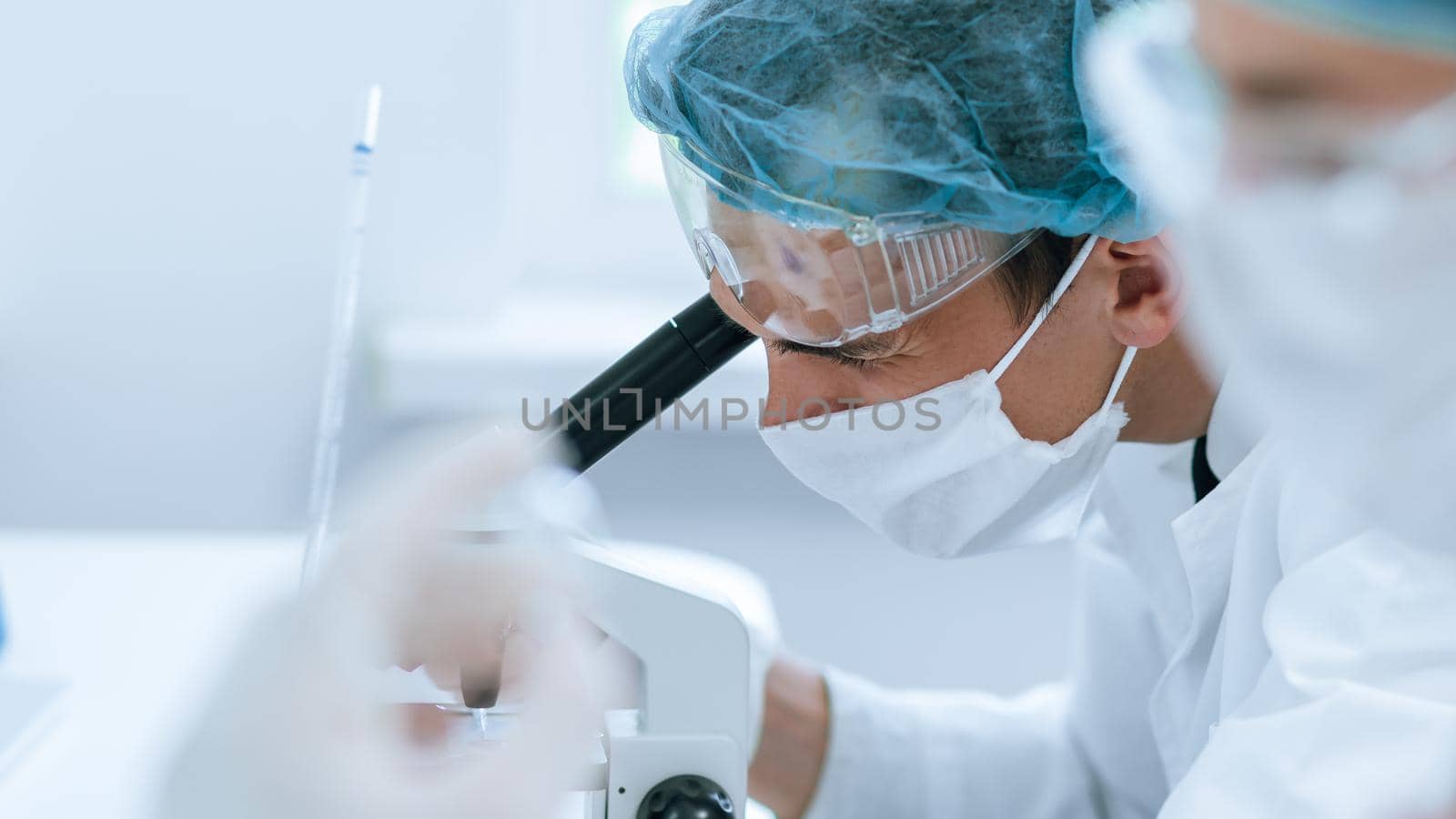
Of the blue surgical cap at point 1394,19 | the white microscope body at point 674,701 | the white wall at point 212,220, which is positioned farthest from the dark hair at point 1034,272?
the white wall at point 212,220

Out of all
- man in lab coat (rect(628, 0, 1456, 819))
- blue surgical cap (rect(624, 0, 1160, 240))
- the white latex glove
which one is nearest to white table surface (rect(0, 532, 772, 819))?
the white latex glove

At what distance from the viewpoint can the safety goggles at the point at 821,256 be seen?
2.75 ft

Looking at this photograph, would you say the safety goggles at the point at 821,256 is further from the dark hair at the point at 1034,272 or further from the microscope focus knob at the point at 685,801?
the microscope focus knob at the point at 685,801

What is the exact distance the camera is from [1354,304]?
0.46m

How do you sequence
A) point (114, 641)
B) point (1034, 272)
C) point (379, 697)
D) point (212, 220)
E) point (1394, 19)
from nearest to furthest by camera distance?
point (1394, 19) < point (379, 697) < point (1034, 272) < point (114, 641) < point (212, 220)

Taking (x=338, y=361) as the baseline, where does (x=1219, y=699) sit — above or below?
below

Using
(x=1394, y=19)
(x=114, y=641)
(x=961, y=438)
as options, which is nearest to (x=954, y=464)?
(x=961, y=438)

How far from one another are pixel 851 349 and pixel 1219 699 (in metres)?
0.40

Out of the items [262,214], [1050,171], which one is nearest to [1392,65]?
[1050,171]

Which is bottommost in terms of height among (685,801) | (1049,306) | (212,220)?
(685,801)

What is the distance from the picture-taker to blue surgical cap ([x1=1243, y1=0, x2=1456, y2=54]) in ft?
1.43

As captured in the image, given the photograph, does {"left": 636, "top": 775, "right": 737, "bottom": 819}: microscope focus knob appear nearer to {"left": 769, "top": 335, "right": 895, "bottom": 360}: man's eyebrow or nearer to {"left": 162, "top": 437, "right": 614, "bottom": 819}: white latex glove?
{"left": 162, "top": 437, "right": 614, "bottom": 819}: white latex glove

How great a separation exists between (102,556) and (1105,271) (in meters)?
1.13

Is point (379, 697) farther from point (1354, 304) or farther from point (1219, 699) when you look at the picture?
point (1219, 699)
